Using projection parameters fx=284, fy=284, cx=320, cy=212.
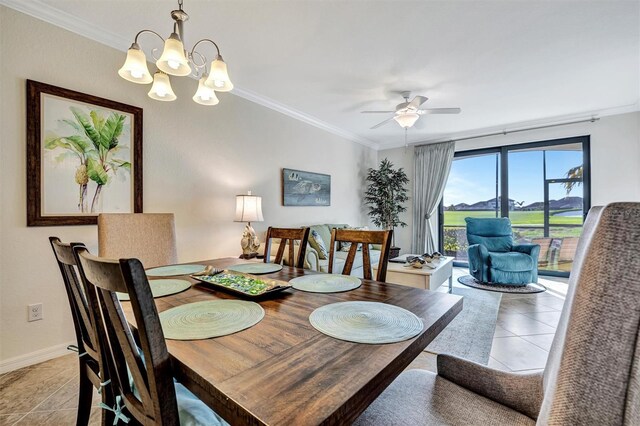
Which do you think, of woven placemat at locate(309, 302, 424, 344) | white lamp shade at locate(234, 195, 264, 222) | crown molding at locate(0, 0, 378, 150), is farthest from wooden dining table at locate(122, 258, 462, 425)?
crown molding at locate(0, 0, 378, 150)

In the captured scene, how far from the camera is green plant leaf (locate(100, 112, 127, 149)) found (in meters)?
2.32

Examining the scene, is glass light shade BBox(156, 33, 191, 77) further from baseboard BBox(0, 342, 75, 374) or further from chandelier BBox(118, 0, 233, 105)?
baseboard BBox(0, 342, 75, 374)

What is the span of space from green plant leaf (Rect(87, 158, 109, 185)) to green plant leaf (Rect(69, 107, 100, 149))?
13cm

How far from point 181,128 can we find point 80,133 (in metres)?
0.82

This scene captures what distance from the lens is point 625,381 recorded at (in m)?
0.41

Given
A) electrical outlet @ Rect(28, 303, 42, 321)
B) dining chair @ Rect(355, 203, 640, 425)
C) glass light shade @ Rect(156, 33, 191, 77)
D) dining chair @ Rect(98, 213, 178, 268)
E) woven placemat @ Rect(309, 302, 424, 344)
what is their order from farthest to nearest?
electrical outlet @ Rect(28, 303, 42, 321)
dining chair @ Rect(98, 213, 178, 268)
glass light shade @ Rect(156, 33, 191, 77)
woven placemat @ Rect(309, 302, 424, 344)
dining chair @ Rect(355, 203, 640, 425)

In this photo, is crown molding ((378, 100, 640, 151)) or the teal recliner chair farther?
crown molding ((378, 100, 640, 151))

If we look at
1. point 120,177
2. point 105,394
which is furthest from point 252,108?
point 105,394

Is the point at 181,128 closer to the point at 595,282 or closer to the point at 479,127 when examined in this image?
the point at 595,282

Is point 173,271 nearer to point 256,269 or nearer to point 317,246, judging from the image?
point 256,269

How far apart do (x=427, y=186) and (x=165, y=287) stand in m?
5.16

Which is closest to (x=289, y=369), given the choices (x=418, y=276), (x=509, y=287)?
(x=418, y=276)

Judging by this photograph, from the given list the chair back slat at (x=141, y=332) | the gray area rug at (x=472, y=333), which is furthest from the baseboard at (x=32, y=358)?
the gray area rug at (x=472, y=333)

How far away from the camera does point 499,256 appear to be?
3.95 metres
